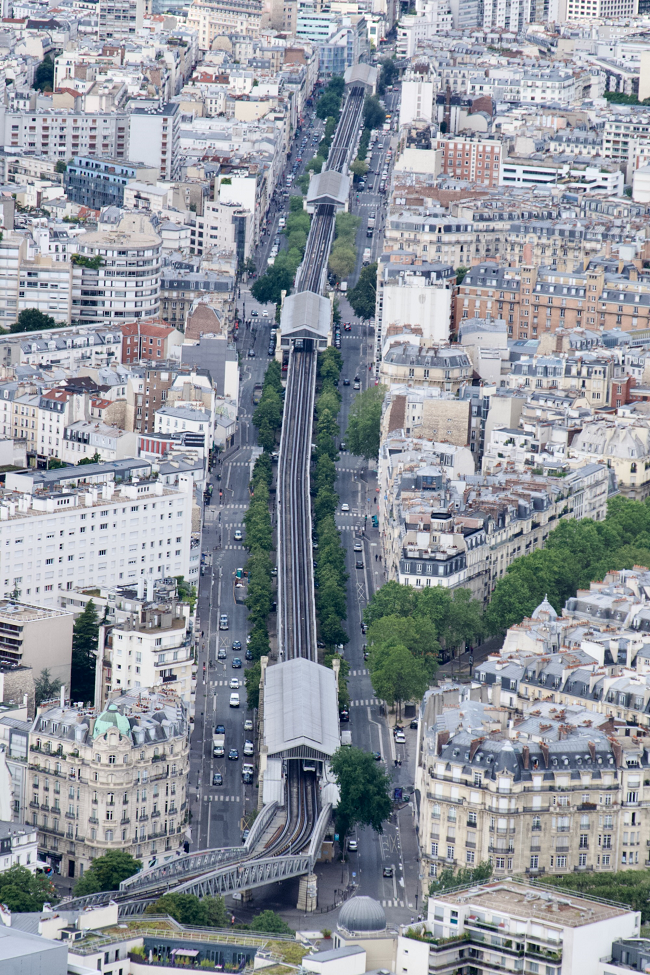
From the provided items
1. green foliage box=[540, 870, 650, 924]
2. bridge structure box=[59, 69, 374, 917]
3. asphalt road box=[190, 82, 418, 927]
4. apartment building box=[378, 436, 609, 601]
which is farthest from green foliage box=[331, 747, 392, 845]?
apartment building box=[378, 436, 609, 601]

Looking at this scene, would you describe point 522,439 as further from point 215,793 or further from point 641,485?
point 215,793

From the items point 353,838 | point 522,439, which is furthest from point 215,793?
point 522,439

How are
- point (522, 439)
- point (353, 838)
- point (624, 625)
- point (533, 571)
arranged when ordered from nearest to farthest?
point (353, 838)
point (624, 625)
point (533, 571)
point (522, 439)

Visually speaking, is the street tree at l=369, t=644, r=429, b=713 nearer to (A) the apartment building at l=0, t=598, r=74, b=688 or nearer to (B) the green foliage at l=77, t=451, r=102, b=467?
(A) the apartment building at l=0, t=598, r=74, b=688

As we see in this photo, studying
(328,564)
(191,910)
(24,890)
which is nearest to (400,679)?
(328,564)

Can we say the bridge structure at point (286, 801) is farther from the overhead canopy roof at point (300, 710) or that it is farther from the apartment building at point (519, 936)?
the apartment building at point (519, 936)

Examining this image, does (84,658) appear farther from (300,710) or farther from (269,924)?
(269,924)
